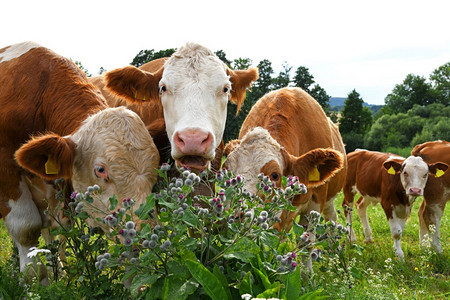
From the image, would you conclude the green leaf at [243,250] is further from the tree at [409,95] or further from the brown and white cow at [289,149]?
the tree at [409,95]

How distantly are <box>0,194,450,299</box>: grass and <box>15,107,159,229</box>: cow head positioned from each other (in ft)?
3.67

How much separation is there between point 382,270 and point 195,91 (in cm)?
410

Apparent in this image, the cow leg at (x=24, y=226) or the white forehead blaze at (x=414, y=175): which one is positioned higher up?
the cow leg at (x=24, y=226)

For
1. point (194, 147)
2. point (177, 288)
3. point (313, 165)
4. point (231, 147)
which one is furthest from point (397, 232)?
point (177, 288)

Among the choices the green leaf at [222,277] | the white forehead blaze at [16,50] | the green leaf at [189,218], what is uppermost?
the white forehead blaze at [16,50]

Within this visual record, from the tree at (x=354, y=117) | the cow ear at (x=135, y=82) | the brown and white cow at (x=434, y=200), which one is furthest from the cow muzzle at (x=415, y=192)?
the tree at (x=354, y=117)

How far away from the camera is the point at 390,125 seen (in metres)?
53.7

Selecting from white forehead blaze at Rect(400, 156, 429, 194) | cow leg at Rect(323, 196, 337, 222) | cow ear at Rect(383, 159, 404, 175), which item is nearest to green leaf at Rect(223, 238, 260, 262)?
cow leg at Rect(323, 196, 337, 222)

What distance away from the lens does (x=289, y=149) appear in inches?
185

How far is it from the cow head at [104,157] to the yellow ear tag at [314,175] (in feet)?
5.53

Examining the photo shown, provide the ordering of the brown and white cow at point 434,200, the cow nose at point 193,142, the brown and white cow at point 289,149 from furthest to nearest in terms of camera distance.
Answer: the brown and white cow at point 434,200, the brown and white cow at point 289,149, the cow nose at point 193,142

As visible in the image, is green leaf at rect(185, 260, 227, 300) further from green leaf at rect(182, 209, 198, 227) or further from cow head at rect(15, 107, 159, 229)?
cow head at rect(15, 107, 159, 229)

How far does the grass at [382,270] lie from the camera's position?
3416mm

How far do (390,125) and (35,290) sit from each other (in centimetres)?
5529
